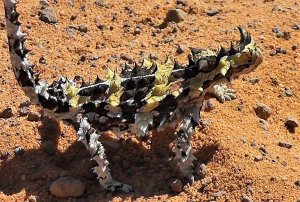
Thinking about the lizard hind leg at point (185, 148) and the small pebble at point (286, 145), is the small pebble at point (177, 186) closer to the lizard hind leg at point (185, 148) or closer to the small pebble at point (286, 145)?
the lizard hind leg at point (185, 148)

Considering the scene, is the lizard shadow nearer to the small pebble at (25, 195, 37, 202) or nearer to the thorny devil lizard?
the small pebble at (25, 195, 37, 202)

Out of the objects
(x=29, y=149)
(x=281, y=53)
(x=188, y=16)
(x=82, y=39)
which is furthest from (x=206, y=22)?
(x=29, y=149)

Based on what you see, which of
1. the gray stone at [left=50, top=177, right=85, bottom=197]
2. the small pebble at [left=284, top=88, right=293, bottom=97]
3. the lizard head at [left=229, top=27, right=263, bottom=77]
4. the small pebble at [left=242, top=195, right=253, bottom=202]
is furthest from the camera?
the small pebble at [left=284, top=88, right=293, bottom=97]

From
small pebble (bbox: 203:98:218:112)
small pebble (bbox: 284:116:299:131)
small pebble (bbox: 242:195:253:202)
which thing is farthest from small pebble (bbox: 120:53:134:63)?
small pebble (bbox: 242:195:253:202)

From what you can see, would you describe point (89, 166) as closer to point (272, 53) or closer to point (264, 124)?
point (264, 124)

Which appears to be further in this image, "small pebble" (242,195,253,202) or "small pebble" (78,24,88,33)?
"small pebble" (78,24,88,33)

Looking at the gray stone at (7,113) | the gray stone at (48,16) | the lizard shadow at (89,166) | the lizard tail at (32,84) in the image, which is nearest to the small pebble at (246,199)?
the lizard shadow at (89,166)
